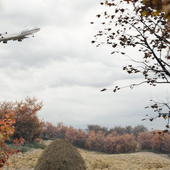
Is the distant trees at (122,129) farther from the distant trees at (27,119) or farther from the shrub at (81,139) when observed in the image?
the distant trees at (27,119)

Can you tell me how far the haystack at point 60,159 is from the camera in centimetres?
670

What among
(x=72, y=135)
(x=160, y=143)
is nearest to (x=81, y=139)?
(x=72, y=135)

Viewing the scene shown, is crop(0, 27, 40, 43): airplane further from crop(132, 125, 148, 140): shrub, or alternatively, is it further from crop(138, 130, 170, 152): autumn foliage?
crop(132, 125, 148, 140): shrub

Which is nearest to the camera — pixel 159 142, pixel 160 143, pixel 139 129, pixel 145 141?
pixel 159 142

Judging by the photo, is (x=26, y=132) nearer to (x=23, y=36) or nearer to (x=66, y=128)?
(x=66, y=128)

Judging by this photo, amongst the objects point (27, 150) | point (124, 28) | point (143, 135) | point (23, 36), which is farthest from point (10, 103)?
point (143, 135)

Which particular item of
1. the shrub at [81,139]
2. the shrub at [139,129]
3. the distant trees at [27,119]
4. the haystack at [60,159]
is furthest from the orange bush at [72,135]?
the haystack at [60,159]

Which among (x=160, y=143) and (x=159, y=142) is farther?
(x=160, y=143)

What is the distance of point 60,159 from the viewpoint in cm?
682

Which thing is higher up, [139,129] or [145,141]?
[139,129]

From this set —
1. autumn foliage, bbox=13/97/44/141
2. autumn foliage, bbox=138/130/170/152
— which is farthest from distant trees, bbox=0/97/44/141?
autumn foliage, bbox=138/130/170/152

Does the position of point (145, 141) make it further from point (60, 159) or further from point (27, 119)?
point (60, 159)

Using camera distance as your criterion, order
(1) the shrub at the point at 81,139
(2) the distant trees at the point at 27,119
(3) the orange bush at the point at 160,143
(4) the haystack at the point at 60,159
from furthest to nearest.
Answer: (1) the shrub at the point at 81,139 < (3) the orange bush at the point at 160,143 < (2) the distant trees at the point at 27,119 < (4) the haystack at the point at 60,159

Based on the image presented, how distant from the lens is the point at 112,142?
24.8 m
